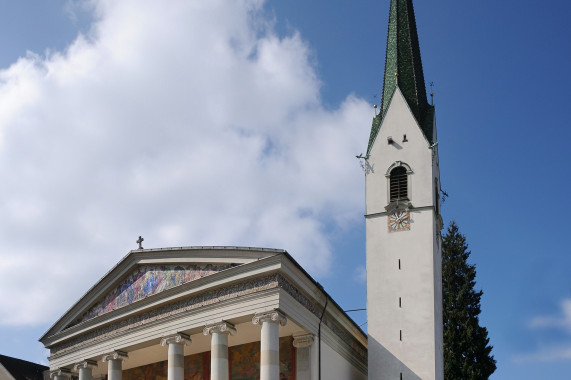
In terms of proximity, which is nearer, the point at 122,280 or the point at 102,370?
the point at 122,280

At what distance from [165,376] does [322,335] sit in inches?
299

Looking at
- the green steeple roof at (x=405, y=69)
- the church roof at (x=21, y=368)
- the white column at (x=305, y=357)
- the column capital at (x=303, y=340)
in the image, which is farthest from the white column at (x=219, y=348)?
the church roof at (x=21, y=368)

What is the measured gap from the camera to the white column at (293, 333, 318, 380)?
24344 mm

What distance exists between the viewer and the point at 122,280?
28766 mm

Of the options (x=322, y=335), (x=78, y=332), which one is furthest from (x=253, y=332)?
(x=78, y=332)

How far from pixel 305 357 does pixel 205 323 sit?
3.51 meters

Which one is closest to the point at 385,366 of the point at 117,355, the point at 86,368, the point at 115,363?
the point at 117,355

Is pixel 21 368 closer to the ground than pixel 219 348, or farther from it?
closer to the ground

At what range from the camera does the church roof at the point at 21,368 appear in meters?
35.6

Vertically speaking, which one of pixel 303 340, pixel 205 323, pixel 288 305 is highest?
pixel 288 305

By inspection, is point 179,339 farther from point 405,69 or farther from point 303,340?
point 405,69

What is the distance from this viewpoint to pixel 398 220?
2850 centimetres

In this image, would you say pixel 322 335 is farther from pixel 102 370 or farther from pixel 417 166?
pixel 102 370

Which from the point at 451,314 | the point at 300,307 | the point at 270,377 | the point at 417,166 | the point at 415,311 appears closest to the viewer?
the point at 270,377
